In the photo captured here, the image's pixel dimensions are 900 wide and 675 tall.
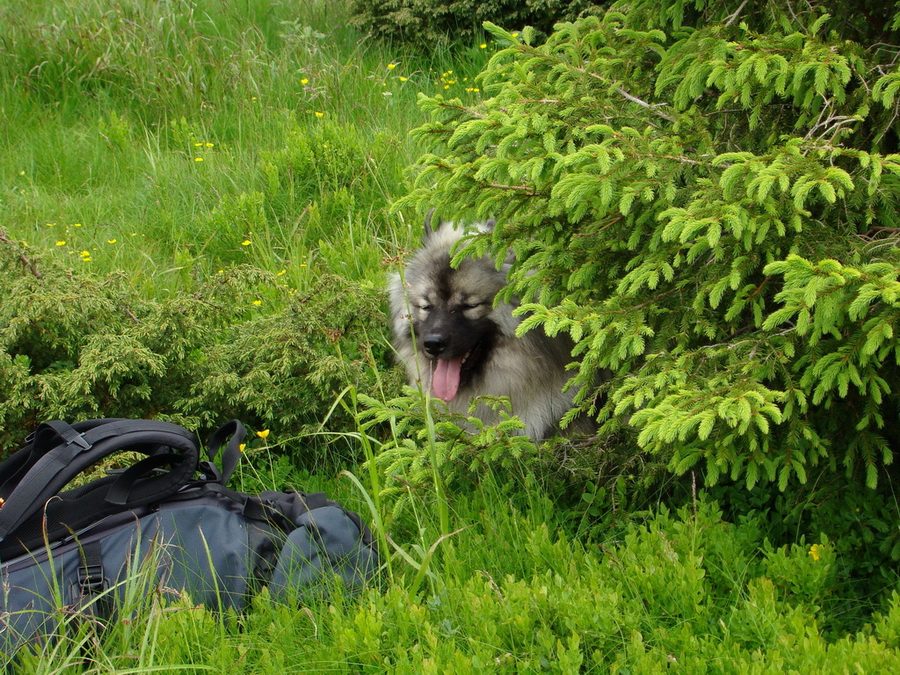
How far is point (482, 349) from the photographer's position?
3.67 meters

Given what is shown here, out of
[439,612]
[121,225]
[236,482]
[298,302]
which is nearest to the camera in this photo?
[439,612]

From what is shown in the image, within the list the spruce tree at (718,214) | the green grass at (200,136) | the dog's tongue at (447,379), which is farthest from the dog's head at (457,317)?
the green grass at (200,136)

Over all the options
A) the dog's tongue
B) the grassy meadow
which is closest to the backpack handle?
the grassy meadow

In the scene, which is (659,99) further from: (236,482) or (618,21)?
(236,482)

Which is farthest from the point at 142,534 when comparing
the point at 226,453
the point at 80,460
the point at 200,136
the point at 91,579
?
the point at 200,136

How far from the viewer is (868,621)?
2303mm

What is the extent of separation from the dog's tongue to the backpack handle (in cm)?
126

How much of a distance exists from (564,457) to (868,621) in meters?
1.15

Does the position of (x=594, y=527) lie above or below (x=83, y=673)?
below

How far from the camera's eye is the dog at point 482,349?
139 inches

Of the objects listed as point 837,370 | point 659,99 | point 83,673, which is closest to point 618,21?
point 659,99

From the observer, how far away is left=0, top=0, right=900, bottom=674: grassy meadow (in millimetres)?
2125

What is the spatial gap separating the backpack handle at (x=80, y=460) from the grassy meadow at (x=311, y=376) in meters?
0.38

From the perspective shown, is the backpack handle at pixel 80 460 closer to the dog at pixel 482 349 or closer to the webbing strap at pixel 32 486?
the webbing strap at pixel 32 486
